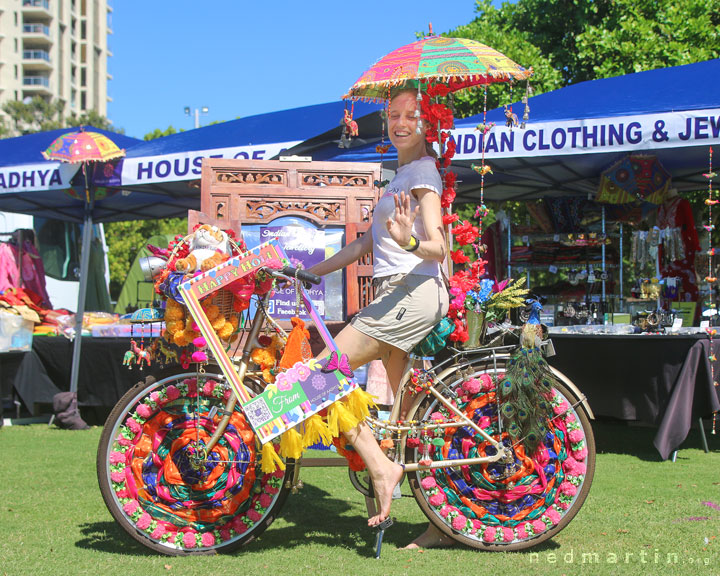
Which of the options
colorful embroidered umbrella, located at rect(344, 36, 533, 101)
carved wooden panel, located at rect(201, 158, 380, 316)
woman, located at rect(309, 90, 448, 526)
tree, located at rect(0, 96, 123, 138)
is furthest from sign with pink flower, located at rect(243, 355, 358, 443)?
tree, located at rect(0, 96, 123, 138)

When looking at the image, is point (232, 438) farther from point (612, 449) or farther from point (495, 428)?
point (612, 449)

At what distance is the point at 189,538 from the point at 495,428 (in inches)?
53.8

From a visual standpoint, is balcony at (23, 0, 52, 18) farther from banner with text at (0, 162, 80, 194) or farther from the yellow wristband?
the yellow wristband

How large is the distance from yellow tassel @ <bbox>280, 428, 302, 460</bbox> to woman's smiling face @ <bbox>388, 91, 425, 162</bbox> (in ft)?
4.18

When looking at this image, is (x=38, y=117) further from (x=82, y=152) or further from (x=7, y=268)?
(x=82, y=152)

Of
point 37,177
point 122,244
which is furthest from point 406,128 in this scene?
point 122,244

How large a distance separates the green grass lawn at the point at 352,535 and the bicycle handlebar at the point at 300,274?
1.14m

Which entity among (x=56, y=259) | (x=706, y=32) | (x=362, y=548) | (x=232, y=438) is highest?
(x=706, y=32)

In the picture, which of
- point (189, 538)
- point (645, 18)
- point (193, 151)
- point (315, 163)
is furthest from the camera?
point (645, 18)

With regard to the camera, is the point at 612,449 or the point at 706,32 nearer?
the point at 612,449

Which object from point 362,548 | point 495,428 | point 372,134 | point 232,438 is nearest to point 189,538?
point 232,438

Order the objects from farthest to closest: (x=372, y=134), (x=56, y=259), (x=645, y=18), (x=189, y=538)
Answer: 1. (x=645, y=18)
2. (x=56, y=259)
3. (x=372, y=134)
4. (x=189, y=538)

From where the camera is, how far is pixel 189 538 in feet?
10.3

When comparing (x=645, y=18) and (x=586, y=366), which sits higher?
(x=645, y=18)
